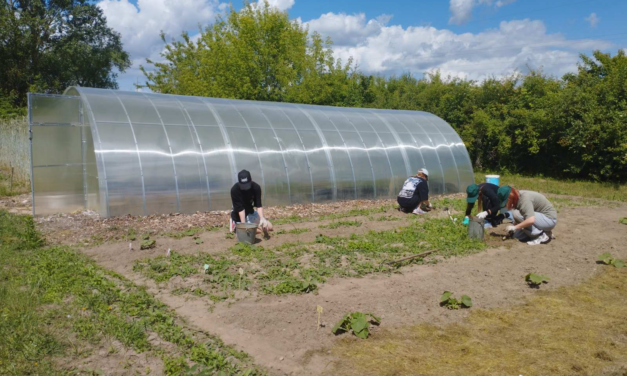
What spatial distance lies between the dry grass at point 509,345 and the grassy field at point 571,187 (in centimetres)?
1272

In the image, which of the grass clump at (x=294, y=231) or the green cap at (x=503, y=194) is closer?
the green cap at (x=503, y=194)

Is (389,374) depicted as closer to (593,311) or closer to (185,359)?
(185,359)

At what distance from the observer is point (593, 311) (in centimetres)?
612

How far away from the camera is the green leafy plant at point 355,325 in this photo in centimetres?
Answer: 516

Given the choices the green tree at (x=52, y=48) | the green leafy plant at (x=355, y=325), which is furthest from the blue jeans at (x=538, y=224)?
the green tree at (x=52, y=48)

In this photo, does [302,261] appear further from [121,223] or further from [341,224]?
[121,223]

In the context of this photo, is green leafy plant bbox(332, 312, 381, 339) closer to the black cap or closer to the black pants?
the black cap

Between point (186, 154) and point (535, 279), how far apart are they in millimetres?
8866

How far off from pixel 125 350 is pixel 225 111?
10.3 m

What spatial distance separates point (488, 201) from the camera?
380 inches

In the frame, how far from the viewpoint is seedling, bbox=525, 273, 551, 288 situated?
22.9 ft

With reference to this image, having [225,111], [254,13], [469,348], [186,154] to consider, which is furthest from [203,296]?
[254,13]

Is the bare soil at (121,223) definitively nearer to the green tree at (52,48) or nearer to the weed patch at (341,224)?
the weed patch at (341,224)

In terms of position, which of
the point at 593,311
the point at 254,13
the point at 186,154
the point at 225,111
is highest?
the point at 254,13
